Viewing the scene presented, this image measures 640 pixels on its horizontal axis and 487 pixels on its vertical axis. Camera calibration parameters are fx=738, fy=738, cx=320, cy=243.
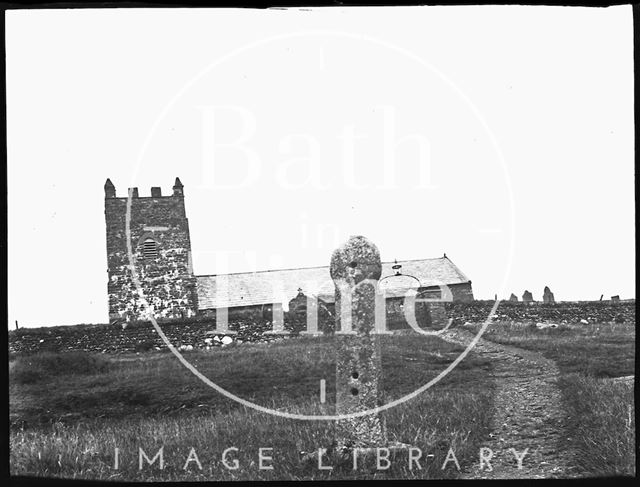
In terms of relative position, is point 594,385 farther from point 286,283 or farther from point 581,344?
point 286,283

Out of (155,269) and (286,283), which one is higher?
(155,269)

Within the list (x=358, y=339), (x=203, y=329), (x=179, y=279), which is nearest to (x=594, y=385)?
(x=358, y=339)

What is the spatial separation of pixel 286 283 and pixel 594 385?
38.9 ft

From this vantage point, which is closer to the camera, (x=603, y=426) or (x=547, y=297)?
(x=603, y=426)

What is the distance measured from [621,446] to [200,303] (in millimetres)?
12301

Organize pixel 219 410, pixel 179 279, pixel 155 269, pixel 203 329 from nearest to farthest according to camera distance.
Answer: pixel 219 410
pixel 203 329
pixel 179 279
pixel 155 269

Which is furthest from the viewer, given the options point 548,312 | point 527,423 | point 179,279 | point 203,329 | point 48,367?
point 179,279

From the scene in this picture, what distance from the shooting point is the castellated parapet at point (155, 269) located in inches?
670

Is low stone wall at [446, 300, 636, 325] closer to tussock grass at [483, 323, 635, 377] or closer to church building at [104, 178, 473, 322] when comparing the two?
tussock grass at [483, 323, 635, 377]

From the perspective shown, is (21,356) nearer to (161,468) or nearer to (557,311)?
(161,468)

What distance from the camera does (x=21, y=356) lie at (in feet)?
42.8

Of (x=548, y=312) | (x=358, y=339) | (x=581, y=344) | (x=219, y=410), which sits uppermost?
(x=358, y=339)

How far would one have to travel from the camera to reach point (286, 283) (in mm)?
21766

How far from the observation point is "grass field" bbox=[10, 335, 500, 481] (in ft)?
28.9
